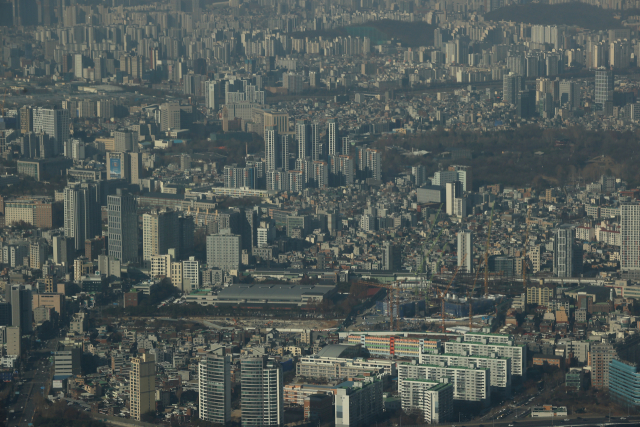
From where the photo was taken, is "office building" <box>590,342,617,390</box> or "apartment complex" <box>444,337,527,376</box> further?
"apartment complex" <box>444,337,527,376</box>

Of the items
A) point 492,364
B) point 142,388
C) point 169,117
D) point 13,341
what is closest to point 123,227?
point 13,341

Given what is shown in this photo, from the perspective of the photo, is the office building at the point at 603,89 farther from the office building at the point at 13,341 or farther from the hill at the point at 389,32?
the office building at the point at 13,341

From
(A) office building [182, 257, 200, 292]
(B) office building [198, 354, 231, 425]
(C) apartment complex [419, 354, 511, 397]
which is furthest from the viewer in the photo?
(A) office building [182, 257, 200, 292]

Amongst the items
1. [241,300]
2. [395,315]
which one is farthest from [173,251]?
[395,315]

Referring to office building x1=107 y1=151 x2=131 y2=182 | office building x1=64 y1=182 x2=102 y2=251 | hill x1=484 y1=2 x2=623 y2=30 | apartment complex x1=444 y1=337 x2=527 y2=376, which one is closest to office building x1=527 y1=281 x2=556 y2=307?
apartment complex x1=444 y1=337 x2=527 y2=376

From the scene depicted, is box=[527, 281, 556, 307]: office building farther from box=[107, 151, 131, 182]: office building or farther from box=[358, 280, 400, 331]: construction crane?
box=[107, 151, 131, 182]: office building

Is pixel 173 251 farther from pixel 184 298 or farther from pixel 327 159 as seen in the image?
pixel 327 159

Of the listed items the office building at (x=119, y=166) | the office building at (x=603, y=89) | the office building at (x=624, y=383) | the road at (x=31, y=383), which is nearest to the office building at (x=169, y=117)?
the office building at (x=119, y=166)

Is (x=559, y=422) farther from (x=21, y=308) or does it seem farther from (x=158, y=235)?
(x=158, y=235)
